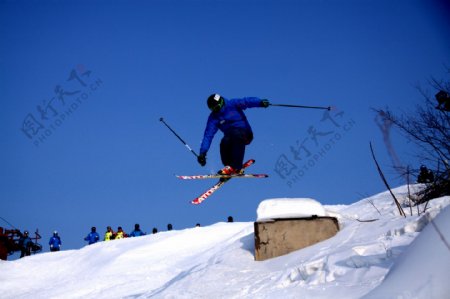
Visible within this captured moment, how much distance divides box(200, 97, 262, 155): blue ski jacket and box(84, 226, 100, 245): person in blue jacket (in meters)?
9.11

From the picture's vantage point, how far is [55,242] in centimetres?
1575

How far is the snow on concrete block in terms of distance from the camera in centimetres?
530

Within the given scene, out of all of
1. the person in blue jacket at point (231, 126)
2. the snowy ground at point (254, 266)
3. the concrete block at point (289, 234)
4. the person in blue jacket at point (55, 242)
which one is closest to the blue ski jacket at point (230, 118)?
the person in blue jacket at point (231, 126)

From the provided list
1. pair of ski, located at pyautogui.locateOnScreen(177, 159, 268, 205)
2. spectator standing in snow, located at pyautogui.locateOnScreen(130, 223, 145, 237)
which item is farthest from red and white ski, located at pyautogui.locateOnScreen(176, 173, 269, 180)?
spectator standing in snow, located at pyautogui.locateOnScreen(130, 223, 145, 237)

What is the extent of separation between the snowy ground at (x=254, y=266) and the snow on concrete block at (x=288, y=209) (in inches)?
11.6

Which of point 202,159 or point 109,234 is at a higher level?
point 109,234

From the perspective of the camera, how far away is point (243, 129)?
745 centimetres

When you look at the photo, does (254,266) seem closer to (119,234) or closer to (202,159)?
(202,159)

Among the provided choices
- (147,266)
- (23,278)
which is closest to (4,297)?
(23,278)

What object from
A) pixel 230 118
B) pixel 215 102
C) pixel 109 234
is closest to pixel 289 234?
pixel 230 118

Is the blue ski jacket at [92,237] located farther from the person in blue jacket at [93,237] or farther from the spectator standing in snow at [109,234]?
the spectator standing in snow at [109,234]

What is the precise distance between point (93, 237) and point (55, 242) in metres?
Result: 1.82

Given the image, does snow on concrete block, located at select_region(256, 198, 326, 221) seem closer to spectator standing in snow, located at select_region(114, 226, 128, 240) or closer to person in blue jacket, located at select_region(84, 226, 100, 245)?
spectator standing in snow, located at select_region(114, 226, 128, 240)

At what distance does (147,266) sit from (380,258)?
574 centimetres
